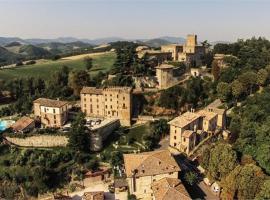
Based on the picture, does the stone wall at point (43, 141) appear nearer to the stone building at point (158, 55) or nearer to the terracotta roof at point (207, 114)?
the terracotta roof at point (207, 114)

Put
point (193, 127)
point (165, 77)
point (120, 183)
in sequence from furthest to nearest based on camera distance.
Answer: point (165, 77)
point (193, 127)
point (120, 183)

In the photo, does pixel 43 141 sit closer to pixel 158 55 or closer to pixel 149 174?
pixel 149 174

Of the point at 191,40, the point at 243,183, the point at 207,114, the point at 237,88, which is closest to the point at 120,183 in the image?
the point at 243,183

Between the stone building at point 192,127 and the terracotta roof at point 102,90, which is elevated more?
the terracotta roof at point 102,90

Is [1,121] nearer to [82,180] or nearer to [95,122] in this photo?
[95,122]

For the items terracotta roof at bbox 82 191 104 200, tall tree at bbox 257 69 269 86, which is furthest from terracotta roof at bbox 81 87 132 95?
tall tree at bbox 257 69 269 86

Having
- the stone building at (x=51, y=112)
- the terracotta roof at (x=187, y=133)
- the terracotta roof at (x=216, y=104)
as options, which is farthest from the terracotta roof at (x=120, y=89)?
the terracotta roof at (x=216, y=104)
